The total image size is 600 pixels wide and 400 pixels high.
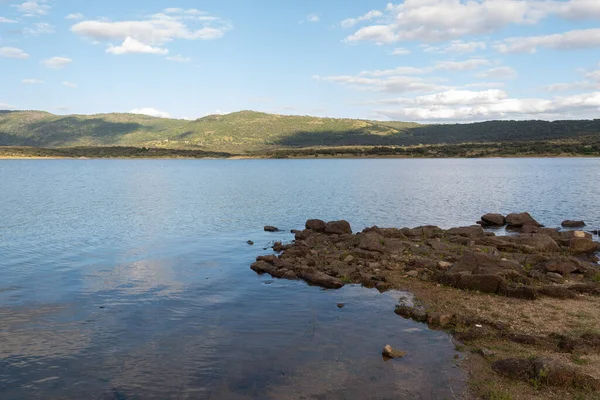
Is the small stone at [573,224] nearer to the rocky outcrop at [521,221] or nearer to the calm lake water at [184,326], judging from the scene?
the calm lake water at [184,326]

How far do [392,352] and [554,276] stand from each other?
11.9 meters

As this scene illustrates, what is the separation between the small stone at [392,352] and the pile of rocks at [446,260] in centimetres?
711

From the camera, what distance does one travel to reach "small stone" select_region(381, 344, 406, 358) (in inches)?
553

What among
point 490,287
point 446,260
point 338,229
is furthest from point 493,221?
point 490,287

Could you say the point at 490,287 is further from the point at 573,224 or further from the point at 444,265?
the point at 573,224

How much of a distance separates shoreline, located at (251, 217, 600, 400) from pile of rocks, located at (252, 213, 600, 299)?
0.06 meters

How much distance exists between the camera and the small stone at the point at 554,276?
2139cm

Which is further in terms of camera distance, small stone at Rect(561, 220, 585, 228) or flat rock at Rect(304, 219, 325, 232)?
small stone at Rect(561, 220, 585, 228)

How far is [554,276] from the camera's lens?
71.2 ft

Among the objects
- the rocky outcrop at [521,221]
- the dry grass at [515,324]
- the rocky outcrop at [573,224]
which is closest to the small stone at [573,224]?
the rocky outcrop at [573,224]

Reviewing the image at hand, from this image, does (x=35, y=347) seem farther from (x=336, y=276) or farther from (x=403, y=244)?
(x=403, y=244)

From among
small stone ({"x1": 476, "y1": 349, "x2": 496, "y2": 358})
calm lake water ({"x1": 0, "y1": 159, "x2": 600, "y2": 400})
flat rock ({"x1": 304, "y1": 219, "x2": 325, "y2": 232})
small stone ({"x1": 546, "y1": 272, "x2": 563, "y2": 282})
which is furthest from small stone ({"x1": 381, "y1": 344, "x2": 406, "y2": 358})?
flat rock ({"x1": 304, "y1": 219, "x2": 325, "y2": 232})

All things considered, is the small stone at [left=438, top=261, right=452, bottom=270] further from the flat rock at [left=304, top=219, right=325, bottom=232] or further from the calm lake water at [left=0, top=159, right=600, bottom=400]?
the flat rock at [left=304, top=219, right=325, bottom=232]

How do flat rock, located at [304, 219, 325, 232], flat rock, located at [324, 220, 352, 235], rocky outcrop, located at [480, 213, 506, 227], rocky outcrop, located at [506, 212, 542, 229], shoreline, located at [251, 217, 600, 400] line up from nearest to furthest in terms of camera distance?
shoreline, located at [251, 217, 600, 400] < flat rock, located at [324, 220, 352, 235] < flat rock, located at [304, 219, 325, 232] < rocky outcrop, located at [506, 212, 542, 229] < rocky outcrop, located at [480, 213, 506, 227]
